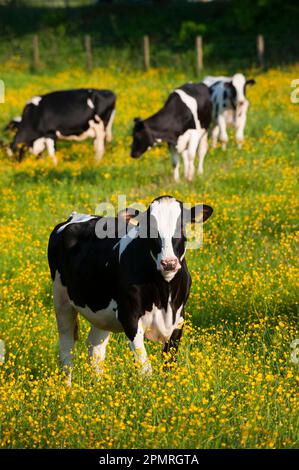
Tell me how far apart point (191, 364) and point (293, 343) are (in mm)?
1348

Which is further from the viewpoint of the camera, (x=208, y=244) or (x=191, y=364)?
(x=208, y=244)

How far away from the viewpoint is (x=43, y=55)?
42.3 meters

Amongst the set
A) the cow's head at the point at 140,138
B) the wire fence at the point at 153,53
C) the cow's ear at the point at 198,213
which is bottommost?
the cow's head at the point at 140,138

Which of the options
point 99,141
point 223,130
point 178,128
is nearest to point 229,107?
point 223,130

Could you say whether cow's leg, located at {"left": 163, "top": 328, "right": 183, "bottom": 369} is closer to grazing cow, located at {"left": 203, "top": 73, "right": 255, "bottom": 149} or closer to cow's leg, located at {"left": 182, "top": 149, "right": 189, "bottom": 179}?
cow's leg, located at {"left": 182, "top": 149, "right": 189, "bottom": 179}

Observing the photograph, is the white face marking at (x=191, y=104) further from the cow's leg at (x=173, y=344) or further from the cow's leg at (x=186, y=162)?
the cow's leg at (x=173, y=344)

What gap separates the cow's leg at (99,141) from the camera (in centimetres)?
2045

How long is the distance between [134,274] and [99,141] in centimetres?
1339

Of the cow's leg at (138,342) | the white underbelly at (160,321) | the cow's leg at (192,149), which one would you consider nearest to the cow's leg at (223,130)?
the cow's leg at (192,149)

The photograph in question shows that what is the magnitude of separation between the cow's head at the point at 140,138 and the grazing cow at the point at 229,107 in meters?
2.87

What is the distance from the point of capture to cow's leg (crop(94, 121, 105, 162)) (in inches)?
805
